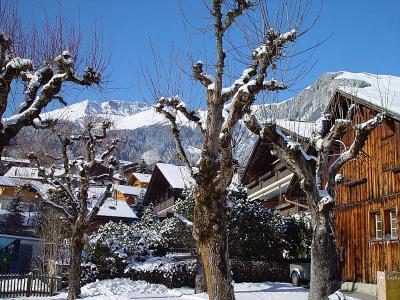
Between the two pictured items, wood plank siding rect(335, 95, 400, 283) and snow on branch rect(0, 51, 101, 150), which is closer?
snow on branch rect(0, 51, 101, 150)

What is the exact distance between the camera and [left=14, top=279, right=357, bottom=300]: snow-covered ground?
18594 millimetres

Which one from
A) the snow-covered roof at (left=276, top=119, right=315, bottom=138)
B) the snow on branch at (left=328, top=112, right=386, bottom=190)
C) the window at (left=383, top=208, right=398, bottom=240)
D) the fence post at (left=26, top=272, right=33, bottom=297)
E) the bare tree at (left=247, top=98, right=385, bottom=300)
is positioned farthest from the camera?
the fence post at (left=26, top=272, right=33, bottom=297)

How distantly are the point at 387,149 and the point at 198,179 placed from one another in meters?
11.3

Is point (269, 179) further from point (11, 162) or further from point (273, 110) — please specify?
point (273, 110)

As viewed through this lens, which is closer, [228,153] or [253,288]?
[228,153]

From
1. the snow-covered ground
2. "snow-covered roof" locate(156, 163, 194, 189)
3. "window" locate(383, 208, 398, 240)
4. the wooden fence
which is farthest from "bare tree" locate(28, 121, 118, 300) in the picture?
"snow-covered roof" locate(156, 163, 194, 189)

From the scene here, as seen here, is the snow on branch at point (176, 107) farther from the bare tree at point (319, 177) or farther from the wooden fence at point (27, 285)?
the wooden fence at point (27, 285)

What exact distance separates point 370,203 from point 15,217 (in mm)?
36480

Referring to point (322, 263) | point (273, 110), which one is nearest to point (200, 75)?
point (273, 110)

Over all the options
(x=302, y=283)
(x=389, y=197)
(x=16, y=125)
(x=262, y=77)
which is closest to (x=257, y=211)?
(x=302, y=283)

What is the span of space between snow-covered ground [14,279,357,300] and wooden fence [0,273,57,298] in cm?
82

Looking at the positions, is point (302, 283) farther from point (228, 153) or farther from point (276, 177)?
point (228, 153)

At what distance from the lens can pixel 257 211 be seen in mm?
24312

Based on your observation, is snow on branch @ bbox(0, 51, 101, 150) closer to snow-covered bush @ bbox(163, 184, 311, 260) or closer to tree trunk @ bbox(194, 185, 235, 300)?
tree trunk @ bbox(194, 185, 235, 300)
